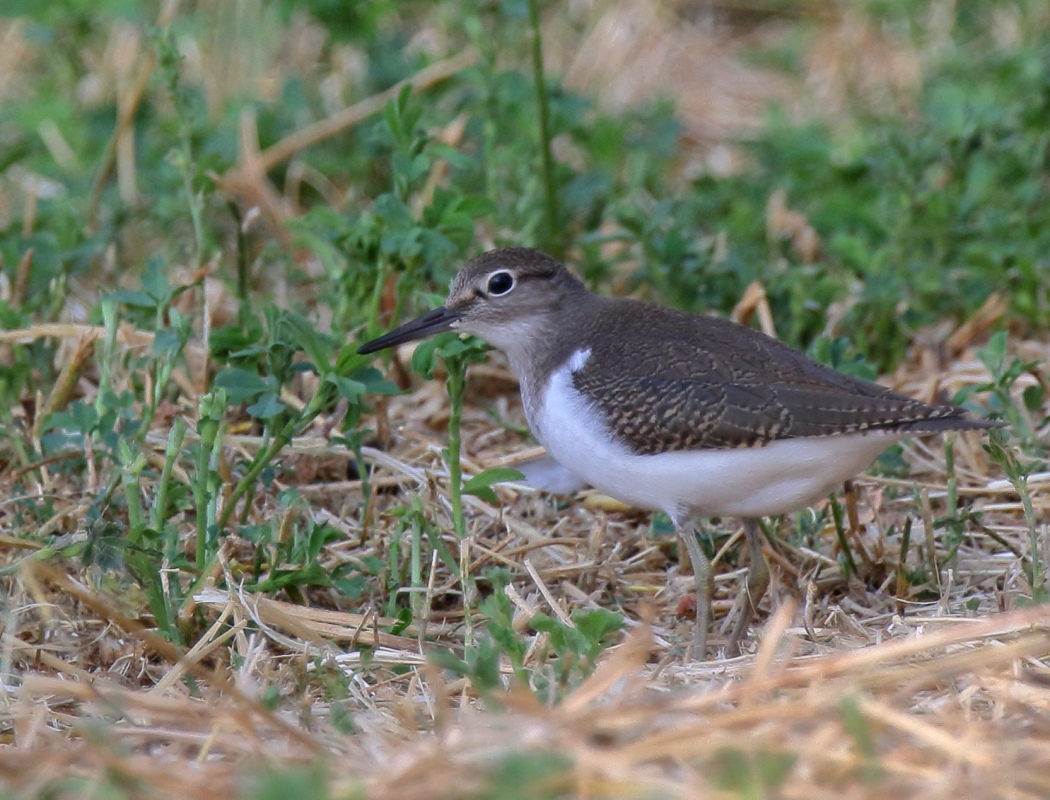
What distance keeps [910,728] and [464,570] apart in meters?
1.65

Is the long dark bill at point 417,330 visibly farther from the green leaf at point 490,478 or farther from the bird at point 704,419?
the green leaf at point 490,478

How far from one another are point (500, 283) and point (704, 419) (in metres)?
1.11

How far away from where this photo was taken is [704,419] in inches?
175

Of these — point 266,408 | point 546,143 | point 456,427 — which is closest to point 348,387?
point 266,408

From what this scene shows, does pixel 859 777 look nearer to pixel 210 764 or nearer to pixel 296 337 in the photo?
pixel 210 764

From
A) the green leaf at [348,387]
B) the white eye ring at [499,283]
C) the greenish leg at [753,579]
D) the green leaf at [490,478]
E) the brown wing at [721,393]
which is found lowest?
the greenish leg at [753,579]

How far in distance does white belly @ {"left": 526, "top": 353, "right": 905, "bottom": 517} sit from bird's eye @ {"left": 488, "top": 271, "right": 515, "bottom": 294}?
2.52 ft

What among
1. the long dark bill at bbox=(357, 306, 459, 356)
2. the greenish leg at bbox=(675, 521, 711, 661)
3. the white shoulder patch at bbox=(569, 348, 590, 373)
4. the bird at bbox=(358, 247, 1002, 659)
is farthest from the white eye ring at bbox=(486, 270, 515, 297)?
the greenish leg at bbox=(675, 521, 711, 661)

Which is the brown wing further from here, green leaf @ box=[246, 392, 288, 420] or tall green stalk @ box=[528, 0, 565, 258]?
tall green stalk @ box=[528, 0, 565, 258]

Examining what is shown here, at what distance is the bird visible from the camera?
436 centimetres

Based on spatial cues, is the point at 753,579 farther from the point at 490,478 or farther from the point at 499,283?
the point at 499,283

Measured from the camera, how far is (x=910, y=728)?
10.1 ft

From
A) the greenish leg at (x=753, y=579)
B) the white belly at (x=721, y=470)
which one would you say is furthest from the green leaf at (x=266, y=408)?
the greenish leg at (x=753, y=579)

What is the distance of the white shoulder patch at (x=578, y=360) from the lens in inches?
189
